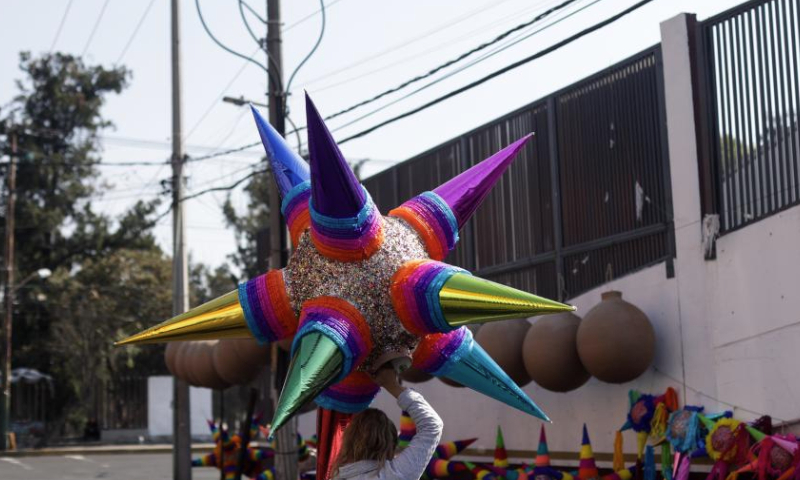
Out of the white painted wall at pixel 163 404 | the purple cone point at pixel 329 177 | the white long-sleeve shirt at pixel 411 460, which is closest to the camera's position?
the white long-sleeve shirt at pixel 411 460

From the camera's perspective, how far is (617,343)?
9766 mm

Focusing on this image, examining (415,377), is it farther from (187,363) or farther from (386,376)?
(386,376)

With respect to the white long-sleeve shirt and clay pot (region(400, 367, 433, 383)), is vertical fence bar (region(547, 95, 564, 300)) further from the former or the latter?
the white long-sleeve shirt

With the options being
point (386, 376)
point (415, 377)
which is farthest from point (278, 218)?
point (386, 376)

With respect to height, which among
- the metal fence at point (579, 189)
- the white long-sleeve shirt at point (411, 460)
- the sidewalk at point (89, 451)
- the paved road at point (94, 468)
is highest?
the metal fence at point (579, 189)

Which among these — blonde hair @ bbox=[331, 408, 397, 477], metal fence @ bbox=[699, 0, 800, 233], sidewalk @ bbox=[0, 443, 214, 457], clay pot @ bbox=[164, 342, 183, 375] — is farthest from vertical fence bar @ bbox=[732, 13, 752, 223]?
sidewalk @ bbox=[0, 443, 214, 457]

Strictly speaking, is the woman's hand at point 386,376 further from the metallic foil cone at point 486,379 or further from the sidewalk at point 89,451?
the sidewalk at point 89,451

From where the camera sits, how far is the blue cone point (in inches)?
262

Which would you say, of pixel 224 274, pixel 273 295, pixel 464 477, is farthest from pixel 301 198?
pixel 224 274

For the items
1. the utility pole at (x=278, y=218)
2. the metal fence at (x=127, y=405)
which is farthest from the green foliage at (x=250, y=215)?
the utility pole at (x=278, y=218)

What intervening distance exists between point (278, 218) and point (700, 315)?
460 centimetres

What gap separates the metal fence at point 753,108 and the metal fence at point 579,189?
700 millimetres

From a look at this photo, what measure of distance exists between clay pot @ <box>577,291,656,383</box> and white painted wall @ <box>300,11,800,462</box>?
0.39 m

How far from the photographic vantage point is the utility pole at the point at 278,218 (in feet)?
37.3
